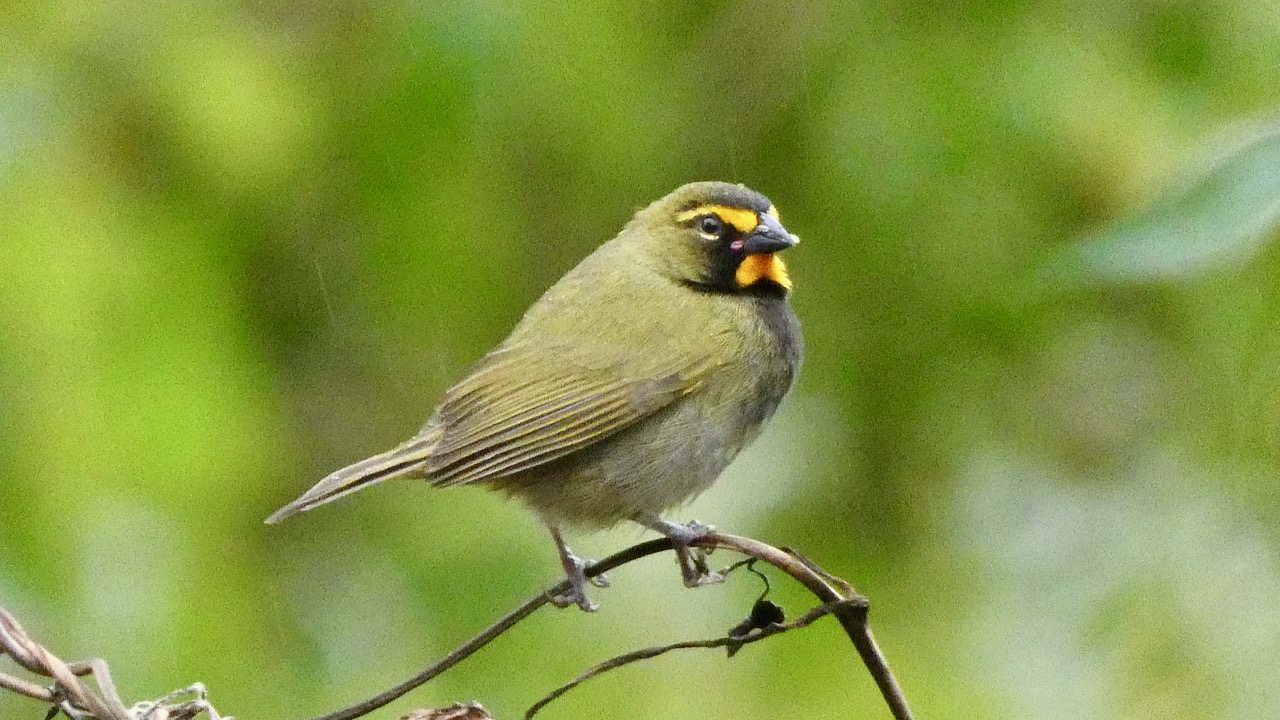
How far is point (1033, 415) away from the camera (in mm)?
4980

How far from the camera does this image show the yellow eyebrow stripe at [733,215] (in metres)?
3.84

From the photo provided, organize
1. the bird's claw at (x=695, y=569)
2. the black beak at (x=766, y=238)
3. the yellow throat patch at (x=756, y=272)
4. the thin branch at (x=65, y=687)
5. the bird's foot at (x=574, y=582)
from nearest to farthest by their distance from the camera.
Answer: the thin branch at (x=65, y=687)
the bird's claw at (x=695, y=569)
the bird's foot at (x=574, y=582)
the black beak at (x=766, y=238)
the yellow throat patch at (x=756, y=272)

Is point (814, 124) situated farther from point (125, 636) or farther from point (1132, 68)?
point (125, 636)

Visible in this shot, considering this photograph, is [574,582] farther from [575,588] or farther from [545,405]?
[545,405]

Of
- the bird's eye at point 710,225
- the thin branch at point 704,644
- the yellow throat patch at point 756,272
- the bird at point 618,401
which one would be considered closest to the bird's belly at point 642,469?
the bird at point 618,401

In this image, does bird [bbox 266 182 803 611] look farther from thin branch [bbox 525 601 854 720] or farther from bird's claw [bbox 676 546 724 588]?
thin branch [bbox 525 601 854 720]

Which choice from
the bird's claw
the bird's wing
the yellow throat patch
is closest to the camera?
the bird's claw

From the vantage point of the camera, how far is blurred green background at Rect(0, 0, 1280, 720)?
3836mm

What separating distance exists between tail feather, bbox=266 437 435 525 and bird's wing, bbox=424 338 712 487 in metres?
0.05

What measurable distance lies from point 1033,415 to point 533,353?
6.41 ft

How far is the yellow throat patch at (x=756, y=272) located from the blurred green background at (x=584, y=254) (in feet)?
2.31

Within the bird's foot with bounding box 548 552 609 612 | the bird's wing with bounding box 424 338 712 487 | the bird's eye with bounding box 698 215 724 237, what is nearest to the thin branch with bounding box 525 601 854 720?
the bird's foot with bounding box 548 552 609 612

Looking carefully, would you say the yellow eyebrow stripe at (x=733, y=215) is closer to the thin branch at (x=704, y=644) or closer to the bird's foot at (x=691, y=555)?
the bird's foot at (x=691, y=555)

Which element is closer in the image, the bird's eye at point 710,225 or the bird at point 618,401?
the bird at point 618,401
